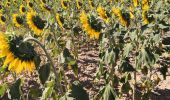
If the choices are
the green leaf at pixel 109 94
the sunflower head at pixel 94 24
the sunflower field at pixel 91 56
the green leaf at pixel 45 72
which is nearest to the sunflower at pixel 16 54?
the sunflower field at pixel 91 56

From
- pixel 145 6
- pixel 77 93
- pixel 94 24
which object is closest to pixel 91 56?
pixel 145 6

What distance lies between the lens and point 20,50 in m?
2.52

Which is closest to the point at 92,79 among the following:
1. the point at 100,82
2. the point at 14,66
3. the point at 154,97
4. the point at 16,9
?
the point at 100,82

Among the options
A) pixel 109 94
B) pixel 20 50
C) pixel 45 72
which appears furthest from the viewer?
pixel 109 94

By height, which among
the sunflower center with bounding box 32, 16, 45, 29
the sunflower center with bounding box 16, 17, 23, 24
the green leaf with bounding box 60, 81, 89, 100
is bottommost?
the green leaf with bounding box 60, 81, 89, 100

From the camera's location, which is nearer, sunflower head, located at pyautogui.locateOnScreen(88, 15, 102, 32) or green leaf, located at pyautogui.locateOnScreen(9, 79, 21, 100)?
green leaf, located at pyautogui.locateOnScreen(9, 79, 21, 100)

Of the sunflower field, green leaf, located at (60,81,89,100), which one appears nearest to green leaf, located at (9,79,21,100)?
the sunflower field

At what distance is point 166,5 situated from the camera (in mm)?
7242

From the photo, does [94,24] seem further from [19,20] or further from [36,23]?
[19,20]

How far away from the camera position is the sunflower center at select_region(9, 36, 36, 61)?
8.32 feet

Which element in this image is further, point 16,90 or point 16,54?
point 16,90

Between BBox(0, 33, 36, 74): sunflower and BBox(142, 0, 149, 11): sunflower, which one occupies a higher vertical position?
BBox(142, 0, 149, 11): sunflower

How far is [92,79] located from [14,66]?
3.22 meters

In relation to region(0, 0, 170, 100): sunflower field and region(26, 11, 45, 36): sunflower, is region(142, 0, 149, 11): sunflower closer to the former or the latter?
region(0, 0, 170, 100): sunflower field
